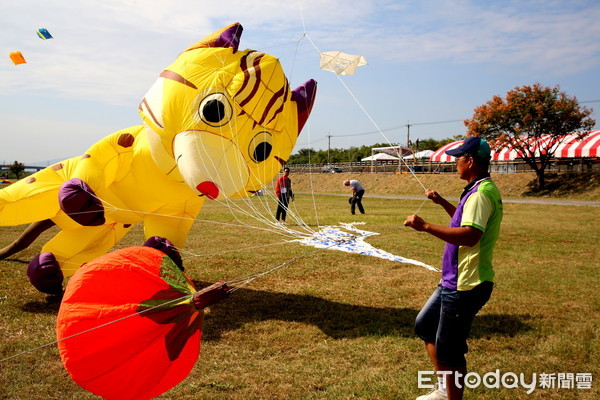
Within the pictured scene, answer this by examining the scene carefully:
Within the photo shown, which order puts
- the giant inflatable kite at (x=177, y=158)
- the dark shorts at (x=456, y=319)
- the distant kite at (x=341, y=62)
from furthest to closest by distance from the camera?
1. the distant kite at (x=341, y=62)
2. the giant inflatable kite at (x=177, y=158)
3. the dark shorts at (x=456, y=319)

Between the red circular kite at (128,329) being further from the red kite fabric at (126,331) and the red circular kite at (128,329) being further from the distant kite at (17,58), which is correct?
the distant kite at (17,58)

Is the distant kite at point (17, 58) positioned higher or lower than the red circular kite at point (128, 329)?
higher

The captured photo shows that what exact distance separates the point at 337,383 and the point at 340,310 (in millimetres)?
1879

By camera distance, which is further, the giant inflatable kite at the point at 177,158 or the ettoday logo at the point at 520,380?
the giant inflatable kite at the point at 177,158

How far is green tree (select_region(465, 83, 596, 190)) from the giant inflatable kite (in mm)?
25751

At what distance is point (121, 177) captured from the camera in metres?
5.65

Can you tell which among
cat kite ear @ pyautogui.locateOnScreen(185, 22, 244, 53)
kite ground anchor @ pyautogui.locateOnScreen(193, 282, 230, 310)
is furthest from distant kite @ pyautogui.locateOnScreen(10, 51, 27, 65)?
kite ground anchor @ pyautogui.locateOnScreen(193, 282, 230, 310)

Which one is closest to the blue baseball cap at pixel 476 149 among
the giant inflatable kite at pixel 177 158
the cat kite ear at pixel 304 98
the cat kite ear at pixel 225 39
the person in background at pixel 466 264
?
the person in background at pixel 466 264

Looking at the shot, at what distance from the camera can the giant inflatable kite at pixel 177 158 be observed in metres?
4.85

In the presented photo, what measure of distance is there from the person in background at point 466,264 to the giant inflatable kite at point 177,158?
2630mm

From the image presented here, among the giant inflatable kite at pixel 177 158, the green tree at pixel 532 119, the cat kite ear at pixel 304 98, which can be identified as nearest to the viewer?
the giant inflatable kite at pixel 177 158

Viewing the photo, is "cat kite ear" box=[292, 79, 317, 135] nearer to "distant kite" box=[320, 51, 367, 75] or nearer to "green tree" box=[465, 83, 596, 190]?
"distant kite" box=[320, 51, 367, 75]

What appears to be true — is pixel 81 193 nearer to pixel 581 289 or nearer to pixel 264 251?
pixel 264 251

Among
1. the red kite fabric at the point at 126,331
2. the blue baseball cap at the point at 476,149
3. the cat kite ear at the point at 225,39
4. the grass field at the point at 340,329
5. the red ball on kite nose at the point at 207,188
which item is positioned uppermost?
the cat kite ear at the point at 225,39
